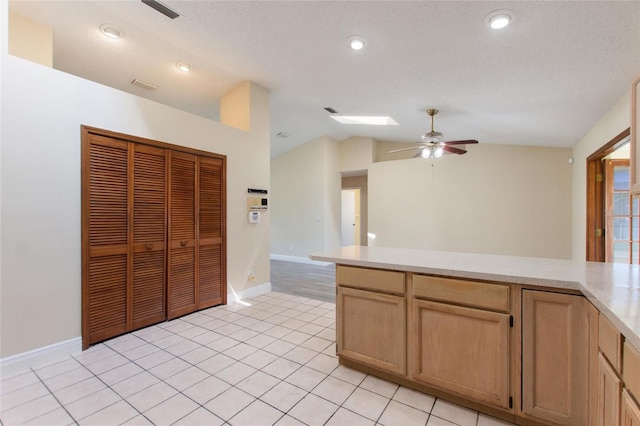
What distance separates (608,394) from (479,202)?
4749mm

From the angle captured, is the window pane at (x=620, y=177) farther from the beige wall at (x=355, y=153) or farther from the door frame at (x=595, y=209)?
the beige wall at (x=355, y=153)

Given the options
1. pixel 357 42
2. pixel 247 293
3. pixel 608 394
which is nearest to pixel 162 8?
pixel 357 42

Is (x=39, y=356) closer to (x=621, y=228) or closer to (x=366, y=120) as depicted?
(x=366, y=120)

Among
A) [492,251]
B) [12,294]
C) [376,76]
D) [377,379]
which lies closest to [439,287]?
[377,379]

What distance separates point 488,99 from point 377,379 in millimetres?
3090

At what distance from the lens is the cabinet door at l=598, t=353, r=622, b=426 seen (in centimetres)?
110

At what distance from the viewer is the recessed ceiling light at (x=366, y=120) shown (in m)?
4.78

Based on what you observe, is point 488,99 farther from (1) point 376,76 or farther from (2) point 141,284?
(2) point 141,284

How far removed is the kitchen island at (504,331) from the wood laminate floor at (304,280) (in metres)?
2.09

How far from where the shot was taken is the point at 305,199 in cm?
706

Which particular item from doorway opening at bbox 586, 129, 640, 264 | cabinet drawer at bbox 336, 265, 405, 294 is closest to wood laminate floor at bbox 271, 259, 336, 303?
cabinet drawer at bbox 336, 265, 405, 294

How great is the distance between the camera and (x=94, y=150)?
2629 millimetres

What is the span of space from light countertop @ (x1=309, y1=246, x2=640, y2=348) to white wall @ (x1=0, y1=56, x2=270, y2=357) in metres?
2.18

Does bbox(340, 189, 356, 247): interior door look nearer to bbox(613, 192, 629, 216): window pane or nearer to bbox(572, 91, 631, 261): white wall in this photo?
bbox(572, 91, 631, 261): white wall
